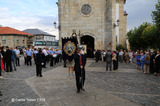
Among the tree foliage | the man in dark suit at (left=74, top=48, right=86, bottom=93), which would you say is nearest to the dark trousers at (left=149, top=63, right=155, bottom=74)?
the man in dark suit at (left=74, top=48, right=86, bottom=93)

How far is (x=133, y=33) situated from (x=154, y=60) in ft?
121

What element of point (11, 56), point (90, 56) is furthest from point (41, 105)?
point (90, 56)

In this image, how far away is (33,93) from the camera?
5820mm

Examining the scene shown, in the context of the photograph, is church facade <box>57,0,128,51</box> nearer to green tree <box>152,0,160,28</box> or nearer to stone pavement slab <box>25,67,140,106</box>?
green tree <box>152,0,160,28</box>

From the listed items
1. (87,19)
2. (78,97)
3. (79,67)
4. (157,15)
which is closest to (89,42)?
(87,19)

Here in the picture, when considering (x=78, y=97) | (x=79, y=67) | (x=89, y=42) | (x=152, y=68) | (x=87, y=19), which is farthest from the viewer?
(x=89, y=42)

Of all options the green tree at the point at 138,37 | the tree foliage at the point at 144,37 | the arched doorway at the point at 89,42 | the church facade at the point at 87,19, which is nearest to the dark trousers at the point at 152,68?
the church facade at the point at 87,19

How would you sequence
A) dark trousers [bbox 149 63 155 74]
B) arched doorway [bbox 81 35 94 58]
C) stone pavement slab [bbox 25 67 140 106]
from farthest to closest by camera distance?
arched doorway [bbox 81 35 94 58] < dark trousers [bbox 149 63 155 74] < stone pavement slab [bbox 25 67 140 106]

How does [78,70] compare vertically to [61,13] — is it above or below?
below

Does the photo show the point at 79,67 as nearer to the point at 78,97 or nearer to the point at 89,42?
the point at 78,97

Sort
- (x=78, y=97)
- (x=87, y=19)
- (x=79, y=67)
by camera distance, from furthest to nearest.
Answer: (x=87, y=19), (x=79, y=67), (x=78, y=97)

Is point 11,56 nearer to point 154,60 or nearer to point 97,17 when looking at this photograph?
point 154,60

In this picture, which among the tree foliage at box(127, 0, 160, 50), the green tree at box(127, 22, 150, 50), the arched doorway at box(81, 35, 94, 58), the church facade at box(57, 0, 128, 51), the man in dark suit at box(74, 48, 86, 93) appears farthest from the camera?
the green tree at box(127, 22, 150, 50)

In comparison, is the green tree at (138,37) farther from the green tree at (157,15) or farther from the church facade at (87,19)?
the church facade at (87,19)
